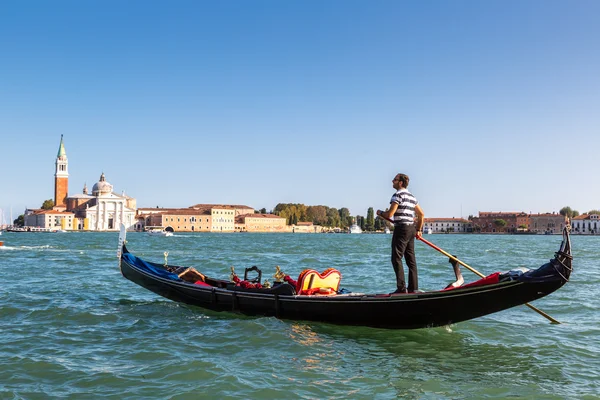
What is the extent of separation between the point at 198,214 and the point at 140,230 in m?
10.9

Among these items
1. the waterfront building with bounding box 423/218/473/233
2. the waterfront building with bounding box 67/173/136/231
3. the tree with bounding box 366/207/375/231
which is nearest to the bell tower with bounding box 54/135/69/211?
the waterfront building with bounding box 67/173/136/231

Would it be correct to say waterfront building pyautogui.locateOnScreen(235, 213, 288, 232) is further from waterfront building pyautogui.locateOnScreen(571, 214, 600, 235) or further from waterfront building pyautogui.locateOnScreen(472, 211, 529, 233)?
waterfront building pyautogui.locateOnScreen(571, 214, 600, 235)

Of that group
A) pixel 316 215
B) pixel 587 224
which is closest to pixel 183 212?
pixel 316 215

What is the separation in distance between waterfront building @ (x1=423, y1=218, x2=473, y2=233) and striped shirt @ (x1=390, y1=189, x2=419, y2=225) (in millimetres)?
122187

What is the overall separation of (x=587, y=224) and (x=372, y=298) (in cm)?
11749

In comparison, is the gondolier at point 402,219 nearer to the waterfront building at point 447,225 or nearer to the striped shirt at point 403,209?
the striped shirt at point 403,209

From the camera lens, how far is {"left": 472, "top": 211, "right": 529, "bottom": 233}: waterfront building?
112 m

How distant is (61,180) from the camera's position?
354ft

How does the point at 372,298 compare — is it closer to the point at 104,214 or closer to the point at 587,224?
the point at 104,214

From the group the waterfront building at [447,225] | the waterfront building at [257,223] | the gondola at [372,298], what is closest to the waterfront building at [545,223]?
the waterfront building at [447,225]

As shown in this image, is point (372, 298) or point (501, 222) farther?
point (501, 222)

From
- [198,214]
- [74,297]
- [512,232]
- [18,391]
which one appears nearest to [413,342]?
[18,391]

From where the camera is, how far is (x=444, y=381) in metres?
4.98

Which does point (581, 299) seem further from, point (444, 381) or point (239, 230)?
point (239, 230)
